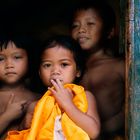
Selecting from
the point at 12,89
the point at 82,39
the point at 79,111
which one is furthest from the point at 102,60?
the point at 12,89

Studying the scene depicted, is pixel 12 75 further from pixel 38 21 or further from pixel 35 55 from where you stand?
pixel 38 21

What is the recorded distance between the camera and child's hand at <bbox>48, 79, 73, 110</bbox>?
241 centimetres

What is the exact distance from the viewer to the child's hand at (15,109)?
8.55ft

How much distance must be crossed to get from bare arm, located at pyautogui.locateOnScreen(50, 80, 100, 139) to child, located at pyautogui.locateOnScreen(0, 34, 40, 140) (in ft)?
0.72

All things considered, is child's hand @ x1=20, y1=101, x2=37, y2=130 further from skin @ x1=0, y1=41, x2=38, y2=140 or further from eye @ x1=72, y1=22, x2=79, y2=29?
eye @ x1=72, y1=22, x2=79, y2=29

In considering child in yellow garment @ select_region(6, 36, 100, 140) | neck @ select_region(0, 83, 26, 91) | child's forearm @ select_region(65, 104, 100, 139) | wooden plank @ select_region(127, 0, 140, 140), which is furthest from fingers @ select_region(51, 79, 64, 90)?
wooden plank @ select_region(127, 0, 140, 140)

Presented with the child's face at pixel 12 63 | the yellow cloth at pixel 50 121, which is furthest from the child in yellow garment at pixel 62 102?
the child's face at pixel 12 63

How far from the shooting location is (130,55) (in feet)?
7.53

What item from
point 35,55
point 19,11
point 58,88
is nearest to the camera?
point 58,88

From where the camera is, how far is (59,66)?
252 centimetres

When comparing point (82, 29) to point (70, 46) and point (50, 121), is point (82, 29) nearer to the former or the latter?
point (70, 46)

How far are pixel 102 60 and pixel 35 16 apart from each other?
1.41ft

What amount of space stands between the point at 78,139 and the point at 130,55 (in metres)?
0.41

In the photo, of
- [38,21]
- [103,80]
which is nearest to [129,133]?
[103,80]
